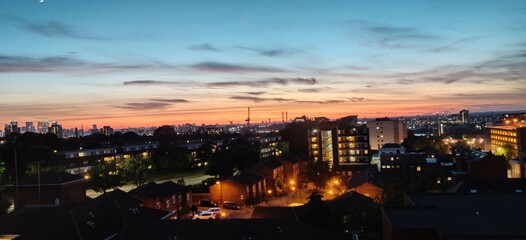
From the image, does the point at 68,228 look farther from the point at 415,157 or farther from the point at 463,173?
the point at 415,157

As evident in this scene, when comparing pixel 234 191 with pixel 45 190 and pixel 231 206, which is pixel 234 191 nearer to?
pixel 231 206

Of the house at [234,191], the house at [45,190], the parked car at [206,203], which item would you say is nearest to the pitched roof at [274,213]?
the house at [234,191]

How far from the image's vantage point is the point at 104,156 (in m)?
87.1

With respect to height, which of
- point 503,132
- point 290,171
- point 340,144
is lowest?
point 290,171

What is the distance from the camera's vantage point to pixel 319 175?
59375 millimetres

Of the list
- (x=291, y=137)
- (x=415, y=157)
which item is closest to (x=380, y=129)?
(x=291, y=137)

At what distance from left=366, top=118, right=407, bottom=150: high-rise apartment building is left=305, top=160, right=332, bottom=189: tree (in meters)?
69.8

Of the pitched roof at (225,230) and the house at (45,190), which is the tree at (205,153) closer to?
the house at (45,190)

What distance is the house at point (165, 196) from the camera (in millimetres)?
39969

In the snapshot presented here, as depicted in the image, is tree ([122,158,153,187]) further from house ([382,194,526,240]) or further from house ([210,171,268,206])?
house ([382,194,526,240])

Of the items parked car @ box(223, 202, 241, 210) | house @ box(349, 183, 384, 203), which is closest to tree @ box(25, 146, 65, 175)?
parked car @ box(223, 202, 241, 210)

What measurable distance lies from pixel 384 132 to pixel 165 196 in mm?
96842

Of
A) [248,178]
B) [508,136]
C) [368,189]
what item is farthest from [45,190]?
[508,136]

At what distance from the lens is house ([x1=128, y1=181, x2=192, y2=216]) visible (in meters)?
40.0
